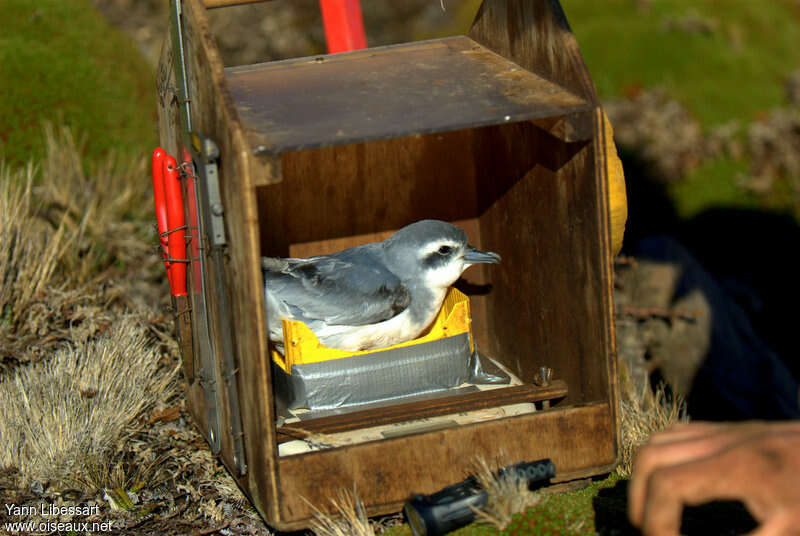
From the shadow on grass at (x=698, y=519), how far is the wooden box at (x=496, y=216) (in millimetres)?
157

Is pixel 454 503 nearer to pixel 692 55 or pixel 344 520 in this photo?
pixel 344 520

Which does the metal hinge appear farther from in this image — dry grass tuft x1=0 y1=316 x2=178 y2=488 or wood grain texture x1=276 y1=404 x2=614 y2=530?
dry grass tuft x1=0 y1=316 x2=178 y2=488

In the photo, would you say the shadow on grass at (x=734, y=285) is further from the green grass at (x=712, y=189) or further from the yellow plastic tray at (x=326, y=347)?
the yellow plastic tray at (x=326, y=347)

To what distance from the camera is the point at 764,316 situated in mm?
8031

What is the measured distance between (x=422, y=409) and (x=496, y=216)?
3.81 ft

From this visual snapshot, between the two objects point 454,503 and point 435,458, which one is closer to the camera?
point 454,503

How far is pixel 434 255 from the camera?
12.1 ft

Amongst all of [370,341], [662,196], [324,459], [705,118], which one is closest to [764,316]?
[662,196]

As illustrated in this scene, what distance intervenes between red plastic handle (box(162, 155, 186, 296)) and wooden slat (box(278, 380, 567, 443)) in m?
0.86

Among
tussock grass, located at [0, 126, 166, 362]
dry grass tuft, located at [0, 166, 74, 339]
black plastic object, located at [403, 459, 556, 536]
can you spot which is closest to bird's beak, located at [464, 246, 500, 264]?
black plastic object, located at [403, 459, 556, 536]

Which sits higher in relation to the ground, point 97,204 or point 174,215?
point 174,215

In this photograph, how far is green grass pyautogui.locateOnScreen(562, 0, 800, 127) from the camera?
31.6 ft

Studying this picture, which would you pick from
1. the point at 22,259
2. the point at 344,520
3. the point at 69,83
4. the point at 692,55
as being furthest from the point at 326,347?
the point at 692,55

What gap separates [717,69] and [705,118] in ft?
2.76
